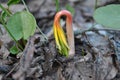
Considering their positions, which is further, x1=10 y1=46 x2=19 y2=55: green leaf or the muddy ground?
x1=10 y1=46 x2=19 y2=55: green leaf

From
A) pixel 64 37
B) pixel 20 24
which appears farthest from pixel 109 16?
pixel 20 24

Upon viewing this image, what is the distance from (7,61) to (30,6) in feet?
3.44

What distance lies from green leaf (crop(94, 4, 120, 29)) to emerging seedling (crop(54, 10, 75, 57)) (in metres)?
0.14

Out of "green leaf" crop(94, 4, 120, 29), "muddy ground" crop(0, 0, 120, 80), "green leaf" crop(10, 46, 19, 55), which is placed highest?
"green leaf" crop(94, 4, 120, 29)

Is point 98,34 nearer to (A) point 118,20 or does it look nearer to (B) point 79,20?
(A) point 118,20

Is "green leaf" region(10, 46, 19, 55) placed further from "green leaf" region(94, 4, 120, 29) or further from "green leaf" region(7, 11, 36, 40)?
"green leaf" region(94, 4, 120, 29)

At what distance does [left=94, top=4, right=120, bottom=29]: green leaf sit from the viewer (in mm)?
1473

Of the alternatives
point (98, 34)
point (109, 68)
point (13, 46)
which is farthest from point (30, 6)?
point (109, 68)

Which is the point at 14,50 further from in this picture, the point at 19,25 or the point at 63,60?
the point at 63,60

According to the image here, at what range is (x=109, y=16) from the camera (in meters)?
1.53

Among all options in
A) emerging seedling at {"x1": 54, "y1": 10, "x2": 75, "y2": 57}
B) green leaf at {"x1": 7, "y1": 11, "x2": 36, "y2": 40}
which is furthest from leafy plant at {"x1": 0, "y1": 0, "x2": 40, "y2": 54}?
emerging seedling at {"x1": 54, "y1": 10, "x2": 75, "y2": 57}

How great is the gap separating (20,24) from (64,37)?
231 mm

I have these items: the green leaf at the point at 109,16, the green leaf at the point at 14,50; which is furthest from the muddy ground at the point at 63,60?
the green leaf at the point at 109,16

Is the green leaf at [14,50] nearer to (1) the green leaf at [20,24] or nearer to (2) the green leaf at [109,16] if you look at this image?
(1) the green leaf at [20,24]
